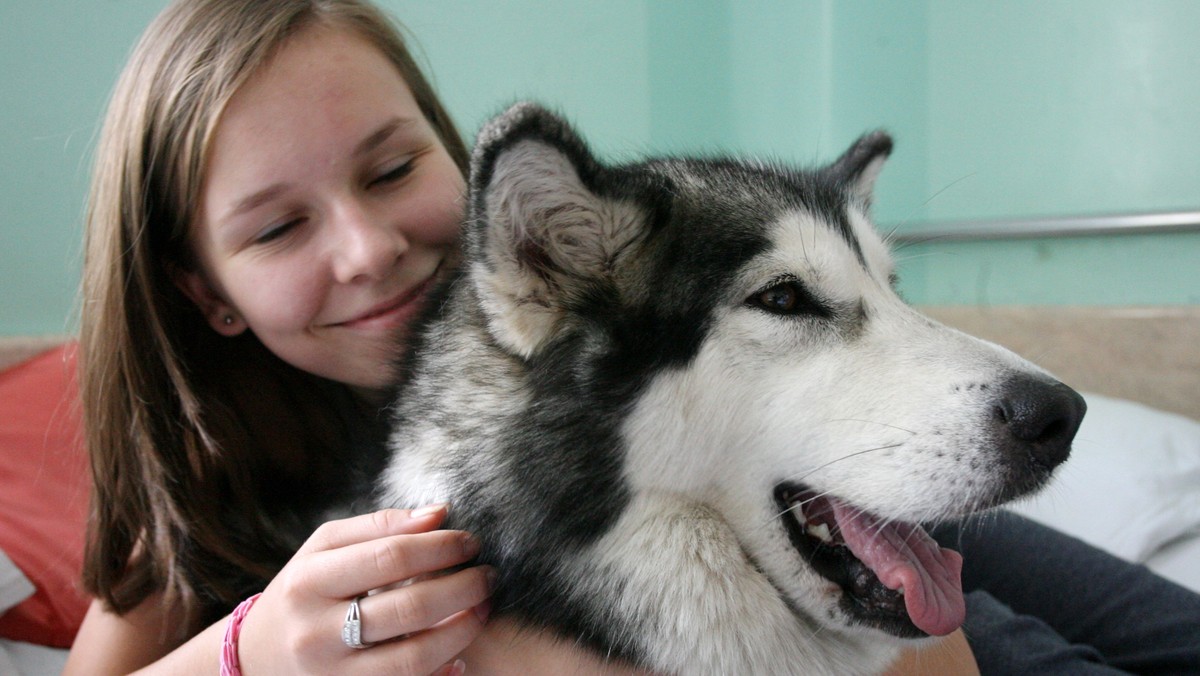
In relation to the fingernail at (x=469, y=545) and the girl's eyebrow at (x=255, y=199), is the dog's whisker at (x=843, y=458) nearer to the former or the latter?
the fingernail at (x=469, y=545)

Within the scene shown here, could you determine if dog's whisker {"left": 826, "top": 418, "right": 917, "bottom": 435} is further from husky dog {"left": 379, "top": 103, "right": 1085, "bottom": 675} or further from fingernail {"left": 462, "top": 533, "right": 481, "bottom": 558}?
fingernail {"left": 462, "top": 533, "right": 481, "bottom": 558}

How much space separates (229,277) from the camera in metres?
1.17

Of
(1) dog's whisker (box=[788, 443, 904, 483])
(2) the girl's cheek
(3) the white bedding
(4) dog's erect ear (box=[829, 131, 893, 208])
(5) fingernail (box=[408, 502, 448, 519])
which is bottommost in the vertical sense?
(3) the white bedding

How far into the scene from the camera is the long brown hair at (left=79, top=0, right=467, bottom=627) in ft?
3.77

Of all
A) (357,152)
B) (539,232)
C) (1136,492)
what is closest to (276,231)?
(357,152)

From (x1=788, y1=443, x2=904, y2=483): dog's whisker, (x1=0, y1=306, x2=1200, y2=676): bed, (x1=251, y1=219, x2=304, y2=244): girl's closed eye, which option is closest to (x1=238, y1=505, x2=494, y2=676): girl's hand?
(x1=788, y1=443, x2=904, y2=483): dog's whisker

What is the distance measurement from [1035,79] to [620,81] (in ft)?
3.97

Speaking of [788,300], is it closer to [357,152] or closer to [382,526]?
[382,526]

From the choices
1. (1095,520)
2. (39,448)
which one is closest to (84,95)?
(39,448)

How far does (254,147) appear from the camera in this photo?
110 centimetres

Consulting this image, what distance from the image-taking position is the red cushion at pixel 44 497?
59.8 inches

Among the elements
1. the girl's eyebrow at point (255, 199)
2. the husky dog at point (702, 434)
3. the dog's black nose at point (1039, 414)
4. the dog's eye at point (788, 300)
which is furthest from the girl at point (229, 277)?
the dog's eye at point (788, 300)

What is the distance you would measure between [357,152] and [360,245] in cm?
15

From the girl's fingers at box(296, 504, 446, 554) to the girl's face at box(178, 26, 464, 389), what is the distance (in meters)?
0.27
